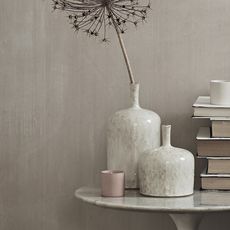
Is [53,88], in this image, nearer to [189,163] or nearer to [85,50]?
[85,50]

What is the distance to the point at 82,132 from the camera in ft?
6.46

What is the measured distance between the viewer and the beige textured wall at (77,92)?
1893 mm

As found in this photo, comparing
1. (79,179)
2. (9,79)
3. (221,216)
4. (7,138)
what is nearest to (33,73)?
(9,79)

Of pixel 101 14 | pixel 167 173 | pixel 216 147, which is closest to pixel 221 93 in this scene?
pixel 216 147

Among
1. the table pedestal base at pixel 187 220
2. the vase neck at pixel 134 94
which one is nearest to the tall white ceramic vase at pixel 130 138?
the vase neck at pixel 134 94

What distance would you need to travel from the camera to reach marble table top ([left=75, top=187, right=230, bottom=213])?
5.06ft

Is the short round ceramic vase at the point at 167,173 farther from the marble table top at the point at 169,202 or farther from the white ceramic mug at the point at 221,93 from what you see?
the white ceramic mug at the point at 221,93

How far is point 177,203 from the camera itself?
158 cm

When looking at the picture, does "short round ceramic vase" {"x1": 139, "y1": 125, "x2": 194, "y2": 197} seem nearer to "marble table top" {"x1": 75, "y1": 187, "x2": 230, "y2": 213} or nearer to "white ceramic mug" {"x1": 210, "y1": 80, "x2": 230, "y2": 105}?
"marble table top" {"x1": 75, "y1": 187, "x2": 230, "y2": 213}

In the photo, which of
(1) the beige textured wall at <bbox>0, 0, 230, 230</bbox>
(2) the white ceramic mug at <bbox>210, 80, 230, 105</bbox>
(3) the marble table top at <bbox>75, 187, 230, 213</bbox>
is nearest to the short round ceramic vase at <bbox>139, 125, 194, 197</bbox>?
(3) the marble table top at <bbox>75, 187, 230, 213</bbox>

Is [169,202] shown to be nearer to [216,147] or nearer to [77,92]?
[216,147]

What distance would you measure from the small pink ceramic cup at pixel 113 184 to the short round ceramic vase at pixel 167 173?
5 centimetres

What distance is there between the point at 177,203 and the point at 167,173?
0.27 feet

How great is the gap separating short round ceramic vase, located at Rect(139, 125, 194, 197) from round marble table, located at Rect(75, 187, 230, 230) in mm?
19
